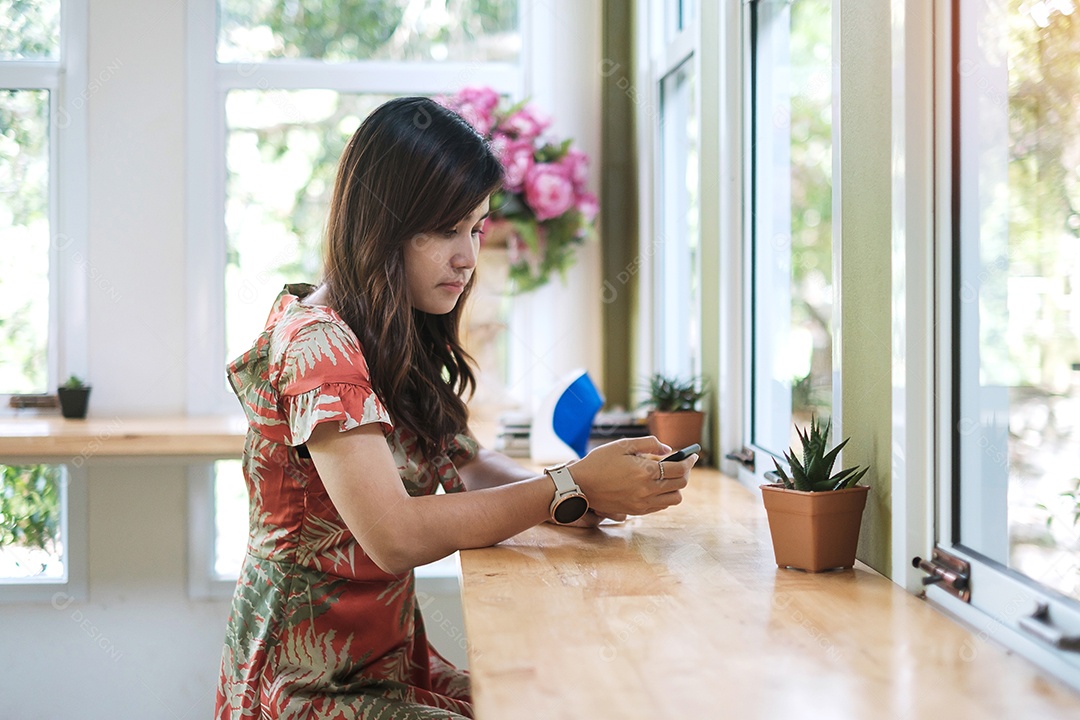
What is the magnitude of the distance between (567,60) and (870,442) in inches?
83.8

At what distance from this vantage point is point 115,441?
2680mm

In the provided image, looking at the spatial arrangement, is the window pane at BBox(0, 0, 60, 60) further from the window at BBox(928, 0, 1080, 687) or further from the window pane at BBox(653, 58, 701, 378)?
the window at BBox(928, 0, 1080, 687)

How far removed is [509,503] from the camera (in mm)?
1377

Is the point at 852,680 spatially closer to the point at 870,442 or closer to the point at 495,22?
the point at 870,442

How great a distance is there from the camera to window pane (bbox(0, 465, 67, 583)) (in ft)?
10.1

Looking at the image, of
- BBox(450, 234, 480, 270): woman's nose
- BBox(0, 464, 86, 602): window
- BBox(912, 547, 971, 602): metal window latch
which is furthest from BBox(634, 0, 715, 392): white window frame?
BBox(0, 464, 86, 602): window

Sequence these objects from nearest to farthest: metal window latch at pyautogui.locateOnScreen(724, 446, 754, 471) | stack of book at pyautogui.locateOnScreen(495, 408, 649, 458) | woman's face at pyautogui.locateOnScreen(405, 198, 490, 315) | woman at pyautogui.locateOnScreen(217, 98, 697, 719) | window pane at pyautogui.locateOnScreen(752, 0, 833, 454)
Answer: woman at pyautogui.locateOnScreen(217, 98, 697, 719)
woman's face at pyautogui.locateOnScreen(405, 198, 490, 315)
window pane at pyautogui.locateOnScreen(752, 0, 833, 454)
metal window latch at pyautogui.locateOnScreen(724, 446, 754, 471)
stack of book at pyautogui.locateOnScreen(495, 408, 649, 458)

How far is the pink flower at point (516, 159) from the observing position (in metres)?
2.87

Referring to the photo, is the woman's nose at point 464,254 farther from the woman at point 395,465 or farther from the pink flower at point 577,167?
the pink flower at point 577,167

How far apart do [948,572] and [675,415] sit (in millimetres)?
1067

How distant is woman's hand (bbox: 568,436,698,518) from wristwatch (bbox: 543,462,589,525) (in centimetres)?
2

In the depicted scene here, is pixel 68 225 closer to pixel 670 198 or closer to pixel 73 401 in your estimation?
pixel 73 401

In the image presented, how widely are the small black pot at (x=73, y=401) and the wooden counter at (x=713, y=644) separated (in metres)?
2.00

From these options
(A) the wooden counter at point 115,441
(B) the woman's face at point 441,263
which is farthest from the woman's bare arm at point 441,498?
(A) the wooden counter at point 115,441
